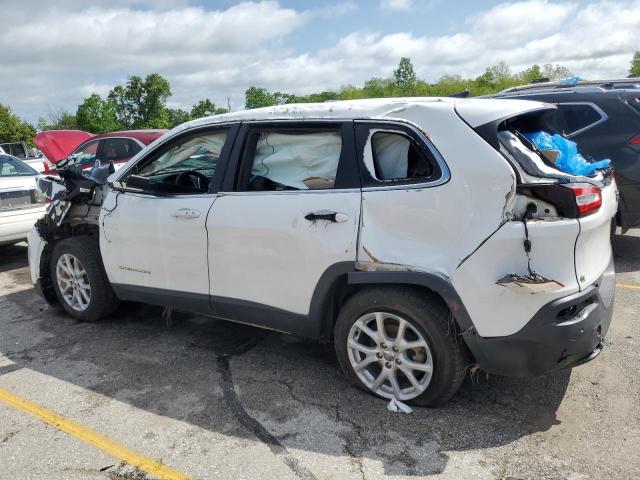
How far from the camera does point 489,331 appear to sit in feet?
9.77

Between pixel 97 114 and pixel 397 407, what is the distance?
145 feet

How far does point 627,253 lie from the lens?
6434mm

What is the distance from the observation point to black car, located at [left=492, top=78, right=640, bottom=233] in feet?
18.9

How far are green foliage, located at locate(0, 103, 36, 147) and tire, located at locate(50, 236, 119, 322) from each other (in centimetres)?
4209

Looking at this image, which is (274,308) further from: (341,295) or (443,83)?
(443,83)

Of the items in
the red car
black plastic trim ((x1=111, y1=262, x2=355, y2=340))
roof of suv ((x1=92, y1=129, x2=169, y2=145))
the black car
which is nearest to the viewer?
black plastic trim ((x1=111, y1=262, x2=355, y2=340))

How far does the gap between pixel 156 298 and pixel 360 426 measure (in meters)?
2.02

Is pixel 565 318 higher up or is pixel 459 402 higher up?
pixel 565 318

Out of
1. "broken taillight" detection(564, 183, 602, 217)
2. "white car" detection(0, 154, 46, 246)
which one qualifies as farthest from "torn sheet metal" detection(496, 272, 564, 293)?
"white car" detection(0, 154, 46, 246)

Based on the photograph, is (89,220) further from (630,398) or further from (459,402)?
(630,398)

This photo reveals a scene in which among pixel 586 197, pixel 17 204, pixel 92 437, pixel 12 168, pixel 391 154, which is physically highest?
pixel 391 154

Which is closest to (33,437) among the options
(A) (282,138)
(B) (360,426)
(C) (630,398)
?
(B) (360,426)

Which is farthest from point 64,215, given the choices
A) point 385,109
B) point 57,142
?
point 57,142

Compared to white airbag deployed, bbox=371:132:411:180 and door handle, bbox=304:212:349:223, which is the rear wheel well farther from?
white airbag deployed, bbox=371:132:411:180
